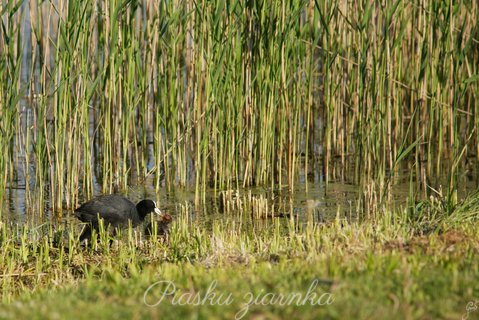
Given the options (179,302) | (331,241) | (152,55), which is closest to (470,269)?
(331,241)

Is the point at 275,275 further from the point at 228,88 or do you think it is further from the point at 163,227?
the point at 228,88

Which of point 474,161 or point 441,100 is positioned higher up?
point 441,100

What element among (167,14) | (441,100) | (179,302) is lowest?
(179,302)

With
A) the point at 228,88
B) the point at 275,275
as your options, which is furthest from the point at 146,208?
the point at 275,275

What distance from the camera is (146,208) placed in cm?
773

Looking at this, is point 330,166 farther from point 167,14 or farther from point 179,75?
point 167,14

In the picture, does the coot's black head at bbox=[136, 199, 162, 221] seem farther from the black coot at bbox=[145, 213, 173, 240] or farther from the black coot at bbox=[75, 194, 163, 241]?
the black coot at bbox=[75, 194, 163, 241]

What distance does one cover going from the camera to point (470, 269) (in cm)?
440

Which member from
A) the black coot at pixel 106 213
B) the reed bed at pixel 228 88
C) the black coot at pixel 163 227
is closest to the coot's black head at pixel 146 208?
the black coot at pixel 163 227

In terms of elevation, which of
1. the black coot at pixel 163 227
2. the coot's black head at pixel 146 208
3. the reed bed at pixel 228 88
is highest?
the reed bed at pixel 228 88

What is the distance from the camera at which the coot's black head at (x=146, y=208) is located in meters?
7.71

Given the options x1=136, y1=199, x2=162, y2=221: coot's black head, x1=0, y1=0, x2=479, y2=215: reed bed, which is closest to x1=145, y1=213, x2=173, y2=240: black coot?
x1=136, y1=199, x2=162, y2=221: coot's black head

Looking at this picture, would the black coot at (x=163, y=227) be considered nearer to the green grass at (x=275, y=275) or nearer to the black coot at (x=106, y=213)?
the black coot at (x=106, y=213)

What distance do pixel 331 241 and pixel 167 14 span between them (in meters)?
3.37
